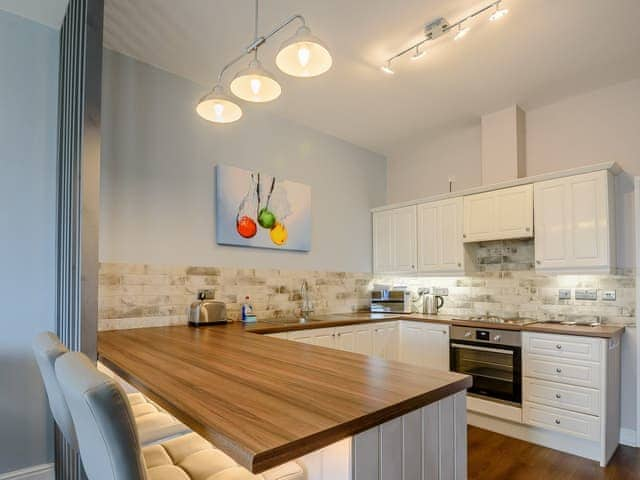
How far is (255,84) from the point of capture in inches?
73.9

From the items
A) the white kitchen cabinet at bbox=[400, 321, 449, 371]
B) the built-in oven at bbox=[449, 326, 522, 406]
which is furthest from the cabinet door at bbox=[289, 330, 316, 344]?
the built-in oven at bbox=[449, 326, 522, 406]

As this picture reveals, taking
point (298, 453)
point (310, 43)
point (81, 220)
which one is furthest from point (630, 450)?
point (81, 220)

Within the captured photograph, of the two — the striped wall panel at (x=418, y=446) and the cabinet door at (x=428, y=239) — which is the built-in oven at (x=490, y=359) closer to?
the cabinet door at (x=428, y=239)

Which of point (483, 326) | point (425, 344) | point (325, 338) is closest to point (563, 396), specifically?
point (483, 326)

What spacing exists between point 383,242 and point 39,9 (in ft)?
11.8

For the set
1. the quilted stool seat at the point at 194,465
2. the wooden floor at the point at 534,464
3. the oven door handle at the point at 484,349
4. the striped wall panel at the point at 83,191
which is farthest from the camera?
the oven door handle at the point at 484,349

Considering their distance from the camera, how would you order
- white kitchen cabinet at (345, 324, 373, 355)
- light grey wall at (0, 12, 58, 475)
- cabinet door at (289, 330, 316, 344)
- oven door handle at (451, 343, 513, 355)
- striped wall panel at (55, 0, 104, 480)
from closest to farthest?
striped wall panel at (55, 0, 104, 480), light grey wall at (0, 12, 58, 475), cabinet door at (289, 330, 316, 344), oven door handle at (451, 343, 513, 355), white kitchen cabinet at (345, 324, 373, 355)

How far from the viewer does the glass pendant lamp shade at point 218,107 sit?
2.04 metres

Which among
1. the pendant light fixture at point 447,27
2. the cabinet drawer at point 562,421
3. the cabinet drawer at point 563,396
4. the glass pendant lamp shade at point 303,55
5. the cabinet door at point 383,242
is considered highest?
the pendant light fixture at point 447,27

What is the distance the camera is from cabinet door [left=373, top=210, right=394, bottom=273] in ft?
14.5

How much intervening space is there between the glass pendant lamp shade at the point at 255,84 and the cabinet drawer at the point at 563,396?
2813 mm

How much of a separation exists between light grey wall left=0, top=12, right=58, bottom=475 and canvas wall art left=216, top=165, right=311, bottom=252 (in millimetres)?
1193

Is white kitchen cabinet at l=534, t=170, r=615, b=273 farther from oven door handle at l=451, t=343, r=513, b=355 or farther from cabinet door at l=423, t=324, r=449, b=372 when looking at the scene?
cabinet door at l=423, t=324, r=449, b=372

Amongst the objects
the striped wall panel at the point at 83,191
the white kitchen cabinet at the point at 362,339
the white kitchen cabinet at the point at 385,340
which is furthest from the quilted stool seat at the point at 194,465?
the white kitchen cabinet at the point at 385,340
